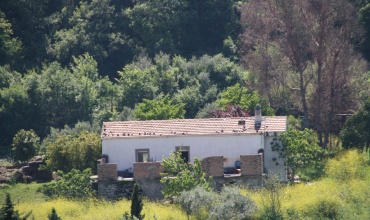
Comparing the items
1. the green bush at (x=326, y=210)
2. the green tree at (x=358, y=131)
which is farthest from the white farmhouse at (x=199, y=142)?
the green bush at (x=326, y=210)

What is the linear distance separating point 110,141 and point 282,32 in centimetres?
1185

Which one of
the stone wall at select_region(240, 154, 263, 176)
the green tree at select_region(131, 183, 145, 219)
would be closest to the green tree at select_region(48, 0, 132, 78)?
the stone wall at select_region(240, 154, 263, 176)

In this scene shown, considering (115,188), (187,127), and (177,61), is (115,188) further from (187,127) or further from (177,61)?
(177,61)

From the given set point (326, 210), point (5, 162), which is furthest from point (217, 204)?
point (5, 162)

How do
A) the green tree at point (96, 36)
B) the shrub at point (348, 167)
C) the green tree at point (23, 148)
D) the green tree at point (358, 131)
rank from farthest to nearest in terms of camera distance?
the green tree at point (96, 36) < the green tree at point (23, 148) < the green tree at point (358, 131) < the shrub at point (348, 167)

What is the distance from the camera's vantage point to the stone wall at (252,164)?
5269 centimetres

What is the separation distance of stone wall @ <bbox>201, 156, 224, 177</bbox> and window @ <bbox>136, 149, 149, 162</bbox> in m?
3.30

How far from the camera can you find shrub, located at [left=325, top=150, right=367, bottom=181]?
175 ft

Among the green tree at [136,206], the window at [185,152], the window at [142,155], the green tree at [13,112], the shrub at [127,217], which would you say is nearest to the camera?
the shrub at [127,217]

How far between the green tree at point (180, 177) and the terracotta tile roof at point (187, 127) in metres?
2.92

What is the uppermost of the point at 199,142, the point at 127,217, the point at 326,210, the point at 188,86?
the point at 188,86

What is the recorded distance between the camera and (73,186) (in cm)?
5291

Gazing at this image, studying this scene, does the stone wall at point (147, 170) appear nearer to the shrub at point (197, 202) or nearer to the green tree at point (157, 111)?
the shrub at point (197, 202)

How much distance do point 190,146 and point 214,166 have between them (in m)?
2.53
